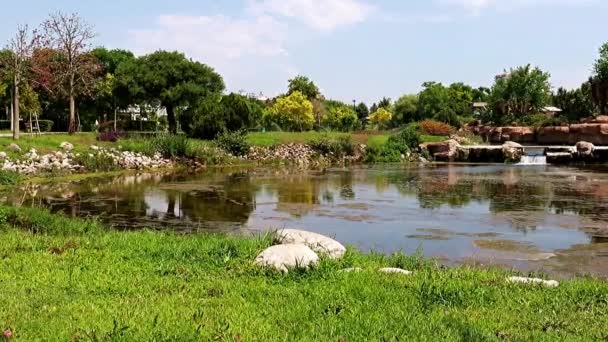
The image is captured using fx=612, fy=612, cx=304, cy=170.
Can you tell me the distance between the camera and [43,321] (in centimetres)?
534

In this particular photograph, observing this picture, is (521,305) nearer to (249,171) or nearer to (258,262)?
(258,262)

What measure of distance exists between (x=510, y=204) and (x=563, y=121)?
1547 inches

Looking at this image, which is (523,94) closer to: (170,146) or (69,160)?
(170,146)

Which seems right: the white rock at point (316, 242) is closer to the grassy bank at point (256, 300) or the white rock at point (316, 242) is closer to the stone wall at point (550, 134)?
the grassy bank at point (256, 300)

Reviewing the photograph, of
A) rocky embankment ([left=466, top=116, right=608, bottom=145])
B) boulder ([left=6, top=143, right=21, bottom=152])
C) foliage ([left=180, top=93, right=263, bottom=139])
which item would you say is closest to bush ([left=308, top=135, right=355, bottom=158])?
foliage ([left=180, top=93, right=263, bottom=139])

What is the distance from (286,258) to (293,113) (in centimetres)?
5783

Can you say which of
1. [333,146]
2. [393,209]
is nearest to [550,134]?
[333,146]

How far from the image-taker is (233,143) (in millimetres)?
40812

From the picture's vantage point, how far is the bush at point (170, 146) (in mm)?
36594

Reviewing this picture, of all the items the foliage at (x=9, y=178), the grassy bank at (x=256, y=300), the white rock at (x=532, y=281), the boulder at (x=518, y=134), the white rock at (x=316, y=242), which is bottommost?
the white rock at (x=532, y=281)

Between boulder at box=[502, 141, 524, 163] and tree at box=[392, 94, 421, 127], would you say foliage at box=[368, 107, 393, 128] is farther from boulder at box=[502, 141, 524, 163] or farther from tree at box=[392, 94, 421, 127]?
boulder at box=[502, 141, 524, 163]

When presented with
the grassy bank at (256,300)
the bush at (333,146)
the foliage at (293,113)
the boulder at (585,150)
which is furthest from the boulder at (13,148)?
the foliage at (293,113)

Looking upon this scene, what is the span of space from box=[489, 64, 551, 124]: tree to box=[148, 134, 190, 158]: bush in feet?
130

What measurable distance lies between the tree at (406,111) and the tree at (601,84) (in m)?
28.9
